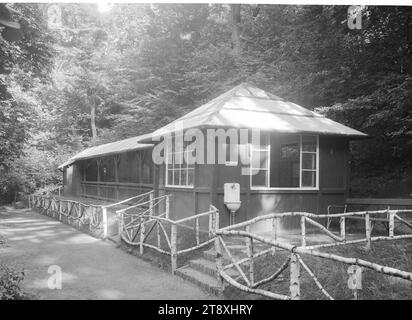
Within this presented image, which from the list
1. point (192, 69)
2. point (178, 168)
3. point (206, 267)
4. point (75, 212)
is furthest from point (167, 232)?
point (192, 69)

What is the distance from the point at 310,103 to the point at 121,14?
28.2m

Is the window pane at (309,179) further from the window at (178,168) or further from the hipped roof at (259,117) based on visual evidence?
the window at (178,168)

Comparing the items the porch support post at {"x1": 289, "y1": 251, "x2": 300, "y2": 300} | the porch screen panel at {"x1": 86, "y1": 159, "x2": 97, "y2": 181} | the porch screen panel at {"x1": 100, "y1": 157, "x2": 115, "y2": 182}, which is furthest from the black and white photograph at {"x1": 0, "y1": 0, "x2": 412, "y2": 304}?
the porch screen panel at {"x1": 100, "y1": 157, "x2": 115, "y2": 182}

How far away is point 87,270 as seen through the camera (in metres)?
9.88

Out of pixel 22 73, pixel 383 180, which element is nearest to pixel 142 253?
pixel 383 180

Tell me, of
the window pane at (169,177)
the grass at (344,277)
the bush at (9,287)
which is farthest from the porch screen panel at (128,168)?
the bush at (9,287)

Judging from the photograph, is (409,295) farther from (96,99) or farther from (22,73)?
(96,99)

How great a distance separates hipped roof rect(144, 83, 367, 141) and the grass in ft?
12.8

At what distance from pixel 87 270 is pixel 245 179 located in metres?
4.83

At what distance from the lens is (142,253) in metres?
11.5

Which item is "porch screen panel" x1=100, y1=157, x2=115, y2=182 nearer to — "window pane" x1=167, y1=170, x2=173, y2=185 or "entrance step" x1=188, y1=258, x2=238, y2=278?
"window pane" x1=167, y1=170, x2=173, y2=185

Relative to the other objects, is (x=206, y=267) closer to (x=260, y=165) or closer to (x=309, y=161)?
(x=260, y=165)

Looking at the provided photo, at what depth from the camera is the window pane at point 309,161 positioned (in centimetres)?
1263

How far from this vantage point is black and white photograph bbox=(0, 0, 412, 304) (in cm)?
742
